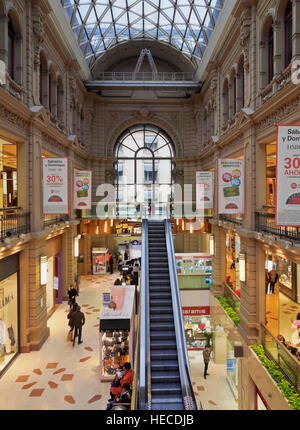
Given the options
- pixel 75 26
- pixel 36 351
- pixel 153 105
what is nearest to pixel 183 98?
pixel 153 105

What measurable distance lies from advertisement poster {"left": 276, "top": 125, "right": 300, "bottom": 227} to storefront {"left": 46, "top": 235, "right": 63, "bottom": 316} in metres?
9.93

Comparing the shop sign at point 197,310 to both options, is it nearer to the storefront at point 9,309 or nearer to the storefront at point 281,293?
the storefront at point 281,293

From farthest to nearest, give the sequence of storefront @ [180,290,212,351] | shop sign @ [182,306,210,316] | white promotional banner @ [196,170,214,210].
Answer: shop sign @ [182,306,210,316] → storefront @ [180,290,212,351] → white promotional banner @ [196,170,214,210]

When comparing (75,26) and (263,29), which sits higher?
(75,26)

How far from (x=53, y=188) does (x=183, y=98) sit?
1542cm

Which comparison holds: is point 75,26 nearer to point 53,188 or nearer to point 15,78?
point 15,78

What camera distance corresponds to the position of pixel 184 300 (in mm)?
18328

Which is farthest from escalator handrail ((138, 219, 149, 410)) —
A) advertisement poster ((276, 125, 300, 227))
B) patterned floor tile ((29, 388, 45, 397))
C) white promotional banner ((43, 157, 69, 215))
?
advertisement poster ((276, 125, 300, 227))

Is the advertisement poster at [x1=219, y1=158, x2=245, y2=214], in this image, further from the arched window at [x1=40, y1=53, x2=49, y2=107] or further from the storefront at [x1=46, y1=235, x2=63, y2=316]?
the arched window at [x1=40, y1=53, x2=49, y2=107]

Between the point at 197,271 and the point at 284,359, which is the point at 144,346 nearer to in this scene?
the point at 284,359

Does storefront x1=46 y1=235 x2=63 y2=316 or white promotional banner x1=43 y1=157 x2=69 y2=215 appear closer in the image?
white promotional banner x1=43 y1=157 x2=69 y2=215

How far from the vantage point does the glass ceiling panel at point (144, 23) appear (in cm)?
1845

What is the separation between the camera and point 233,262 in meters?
15.7

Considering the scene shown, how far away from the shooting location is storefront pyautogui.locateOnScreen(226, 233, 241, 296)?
14.7 meters
